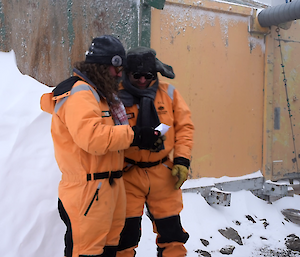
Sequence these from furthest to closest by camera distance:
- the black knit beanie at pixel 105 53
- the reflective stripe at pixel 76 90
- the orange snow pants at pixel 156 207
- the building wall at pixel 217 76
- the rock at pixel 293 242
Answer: the building wall at pixel 217 76
the rock at pixel 293 242
the orange snow pants at pixel 156 207
the black knit beanie at pixel 105 53
the reflective stripe at pixel 76 90

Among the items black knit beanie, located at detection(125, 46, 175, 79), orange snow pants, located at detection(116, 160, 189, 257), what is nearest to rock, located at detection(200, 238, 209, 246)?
orange snow pants, located at detection(116, 160, 189, 257)

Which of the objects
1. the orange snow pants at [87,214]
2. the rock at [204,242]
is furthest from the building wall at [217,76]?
the orange snow pants at [87,214]

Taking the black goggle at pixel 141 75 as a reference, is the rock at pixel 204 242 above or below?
below

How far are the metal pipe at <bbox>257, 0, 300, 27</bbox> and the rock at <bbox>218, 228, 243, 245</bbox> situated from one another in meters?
3.11

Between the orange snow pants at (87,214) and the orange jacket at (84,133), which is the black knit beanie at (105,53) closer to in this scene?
the orange jacket at (84,133)

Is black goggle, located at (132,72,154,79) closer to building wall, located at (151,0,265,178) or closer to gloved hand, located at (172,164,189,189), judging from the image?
gloved hand, located at (172,164,189,189)

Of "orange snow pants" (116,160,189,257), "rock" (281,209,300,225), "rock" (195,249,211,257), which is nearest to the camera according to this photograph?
"orange snow pants" (116,160,189,257)

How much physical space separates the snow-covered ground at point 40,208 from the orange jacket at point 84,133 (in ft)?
2.81

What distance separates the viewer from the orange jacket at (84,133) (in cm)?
175

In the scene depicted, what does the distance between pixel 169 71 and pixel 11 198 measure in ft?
5.27

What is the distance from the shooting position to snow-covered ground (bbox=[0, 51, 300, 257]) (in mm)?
2508

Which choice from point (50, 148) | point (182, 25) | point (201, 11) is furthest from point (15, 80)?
point (201, 11)

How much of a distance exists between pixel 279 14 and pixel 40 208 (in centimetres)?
427

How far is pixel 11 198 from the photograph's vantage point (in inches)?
102
